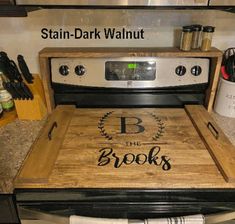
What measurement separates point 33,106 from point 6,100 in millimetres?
119

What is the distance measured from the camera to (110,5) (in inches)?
30.2

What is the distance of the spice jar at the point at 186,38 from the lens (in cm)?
96

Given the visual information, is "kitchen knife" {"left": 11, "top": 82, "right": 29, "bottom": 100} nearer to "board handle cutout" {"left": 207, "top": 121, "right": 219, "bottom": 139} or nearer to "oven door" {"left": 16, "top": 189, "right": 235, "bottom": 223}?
"oven door" {"left": 16, "top": 189, "right": 235, "bottom": 223}

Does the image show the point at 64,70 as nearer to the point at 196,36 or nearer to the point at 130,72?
the point at 130,72

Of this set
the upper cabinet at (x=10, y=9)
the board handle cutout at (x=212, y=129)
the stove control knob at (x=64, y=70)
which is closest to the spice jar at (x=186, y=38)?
the board handle cutout at (x=212, y=129)

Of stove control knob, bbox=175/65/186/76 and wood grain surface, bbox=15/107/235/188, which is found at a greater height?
stove control knob, bbox=175/65/186/76

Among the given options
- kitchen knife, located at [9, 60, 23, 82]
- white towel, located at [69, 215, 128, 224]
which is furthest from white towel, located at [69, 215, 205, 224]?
kitchen knife, located at [9, 60, 23, 82]

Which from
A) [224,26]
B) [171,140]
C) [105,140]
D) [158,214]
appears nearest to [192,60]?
[224,26]

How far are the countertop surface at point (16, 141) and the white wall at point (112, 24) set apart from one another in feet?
1.08

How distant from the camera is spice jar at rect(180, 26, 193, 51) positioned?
96cm

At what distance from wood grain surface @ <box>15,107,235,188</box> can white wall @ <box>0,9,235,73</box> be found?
0.32 meters

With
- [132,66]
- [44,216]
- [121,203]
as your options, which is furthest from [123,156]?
[132,66]

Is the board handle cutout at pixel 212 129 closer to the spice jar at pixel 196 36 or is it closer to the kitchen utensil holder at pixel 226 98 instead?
the kitchen utensil holder at pixel 226 98

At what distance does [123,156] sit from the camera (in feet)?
2.52
